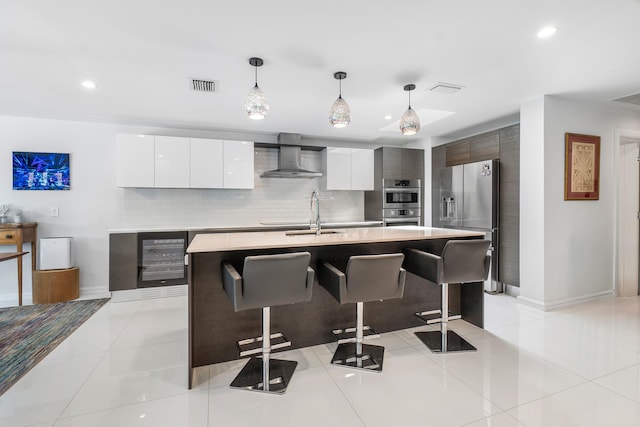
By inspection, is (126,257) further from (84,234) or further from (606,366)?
(606,366)

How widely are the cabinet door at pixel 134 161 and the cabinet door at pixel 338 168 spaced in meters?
2.65

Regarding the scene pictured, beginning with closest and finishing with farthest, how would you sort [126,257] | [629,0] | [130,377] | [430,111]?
[629,0] → [130,377] → [126,257] → [430,111]

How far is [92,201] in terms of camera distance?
4277 millimetres

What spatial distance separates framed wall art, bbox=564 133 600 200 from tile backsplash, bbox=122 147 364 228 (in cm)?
304

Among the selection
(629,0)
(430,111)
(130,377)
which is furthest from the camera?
(430,111)

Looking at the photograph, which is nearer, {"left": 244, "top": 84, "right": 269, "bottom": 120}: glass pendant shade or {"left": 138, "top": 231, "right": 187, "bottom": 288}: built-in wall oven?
{"left": 244, "top": 84, "right": 269, "bottom": 120}: glass pendant shade

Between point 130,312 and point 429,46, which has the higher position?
point 429,46

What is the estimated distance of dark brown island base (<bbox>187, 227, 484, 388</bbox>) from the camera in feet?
7.44

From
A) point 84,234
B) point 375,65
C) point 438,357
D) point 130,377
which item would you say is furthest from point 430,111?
point 84,234

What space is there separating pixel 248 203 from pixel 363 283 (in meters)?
3.30

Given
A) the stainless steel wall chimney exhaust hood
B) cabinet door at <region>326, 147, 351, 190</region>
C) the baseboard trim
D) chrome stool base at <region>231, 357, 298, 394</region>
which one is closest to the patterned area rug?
chrome stool base at <region>231, 357, 298, 394</region>

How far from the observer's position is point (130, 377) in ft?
7.07

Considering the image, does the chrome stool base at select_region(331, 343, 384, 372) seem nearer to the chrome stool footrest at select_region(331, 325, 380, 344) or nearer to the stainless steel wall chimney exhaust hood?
the chrome stool footrest at select_region(331, 325, 380, 344)

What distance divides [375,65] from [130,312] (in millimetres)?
3744
